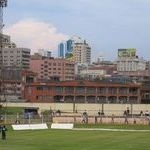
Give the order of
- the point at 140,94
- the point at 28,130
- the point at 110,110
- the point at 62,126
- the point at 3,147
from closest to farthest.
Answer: the point at 3,147
the point at 28,130
the point at 62,126
the point at 110,110
the point at 140,94

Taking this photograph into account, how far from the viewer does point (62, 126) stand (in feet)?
263

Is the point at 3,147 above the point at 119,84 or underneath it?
underneath

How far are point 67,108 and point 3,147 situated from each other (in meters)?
98.7

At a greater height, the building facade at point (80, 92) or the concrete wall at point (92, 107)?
the building facade at point (80, 92)

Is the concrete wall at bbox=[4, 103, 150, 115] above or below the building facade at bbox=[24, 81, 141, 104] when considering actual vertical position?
below

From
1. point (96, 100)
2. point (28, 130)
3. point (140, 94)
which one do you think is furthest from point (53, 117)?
point (140, 94)

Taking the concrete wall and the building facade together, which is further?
the building facade

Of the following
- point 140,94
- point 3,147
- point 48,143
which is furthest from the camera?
point 140,94

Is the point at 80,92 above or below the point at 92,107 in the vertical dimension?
above

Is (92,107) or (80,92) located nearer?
(92,107)

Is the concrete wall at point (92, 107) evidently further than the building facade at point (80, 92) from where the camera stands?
No

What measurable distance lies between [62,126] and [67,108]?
6389 centimetres

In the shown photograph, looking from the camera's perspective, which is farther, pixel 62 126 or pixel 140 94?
pixel 140 94

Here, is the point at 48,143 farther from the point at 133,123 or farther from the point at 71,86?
the point at 71,86
